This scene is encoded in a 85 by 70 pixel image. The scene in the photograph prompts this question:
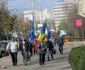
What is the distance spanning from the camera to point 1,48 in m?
32.0

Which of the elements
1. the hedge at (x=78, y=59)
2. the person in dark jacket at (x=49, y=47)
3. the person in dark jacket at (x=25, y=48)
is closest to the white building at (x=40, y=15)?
the person in dark jacket at (x=49, y=47)

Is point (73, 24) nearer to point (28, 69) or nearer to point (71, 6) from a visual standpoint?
point (71, 6)

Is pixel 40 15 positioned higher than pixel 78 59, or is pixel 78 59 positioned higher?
pixel 40 15

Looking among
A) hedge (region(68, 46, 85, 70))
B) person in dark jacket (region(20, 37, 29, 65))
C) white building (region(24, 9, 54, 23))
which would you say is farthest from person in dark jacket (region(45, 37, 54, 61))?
white building (region(24, 9, 54, 23))

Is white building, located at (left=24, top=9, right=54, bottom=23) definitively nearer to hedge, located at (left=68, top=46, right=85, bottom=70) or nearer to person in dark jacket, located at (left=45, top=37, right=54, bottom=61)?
person in dark jacket, located at (left=45, top=37, right=54, bottom=61)

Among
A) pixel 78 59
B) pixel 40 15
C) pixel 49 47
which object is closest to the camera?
pixel 78 59

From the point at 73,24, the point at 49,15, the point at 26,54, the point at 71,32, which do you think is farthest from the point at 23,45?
the point at 49,15

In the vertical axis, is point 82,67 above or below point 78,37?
above

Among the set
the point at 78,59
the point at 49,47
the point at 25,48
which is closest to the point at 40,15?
the point at 49,47

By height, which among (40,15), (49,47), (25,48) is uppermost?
(40,15)

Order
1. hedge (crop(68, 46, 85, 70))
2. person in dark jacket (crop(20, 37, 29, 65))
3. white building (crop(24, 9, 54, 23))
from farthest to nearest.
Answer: white building (crop(24, 9, 54, 23)), person in dark jacket (crop(20, 37, 29, 65)), hedge (crop(68, 46, 85, 70))

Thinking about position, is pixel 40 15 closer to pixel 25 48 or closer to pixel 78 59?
pixel 25 48

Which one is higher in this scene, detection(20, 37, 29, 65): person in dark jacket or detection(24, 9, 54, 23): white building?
detection(24, 9, 54, 23): white building

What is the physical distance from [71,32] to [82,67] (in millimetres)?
84017
